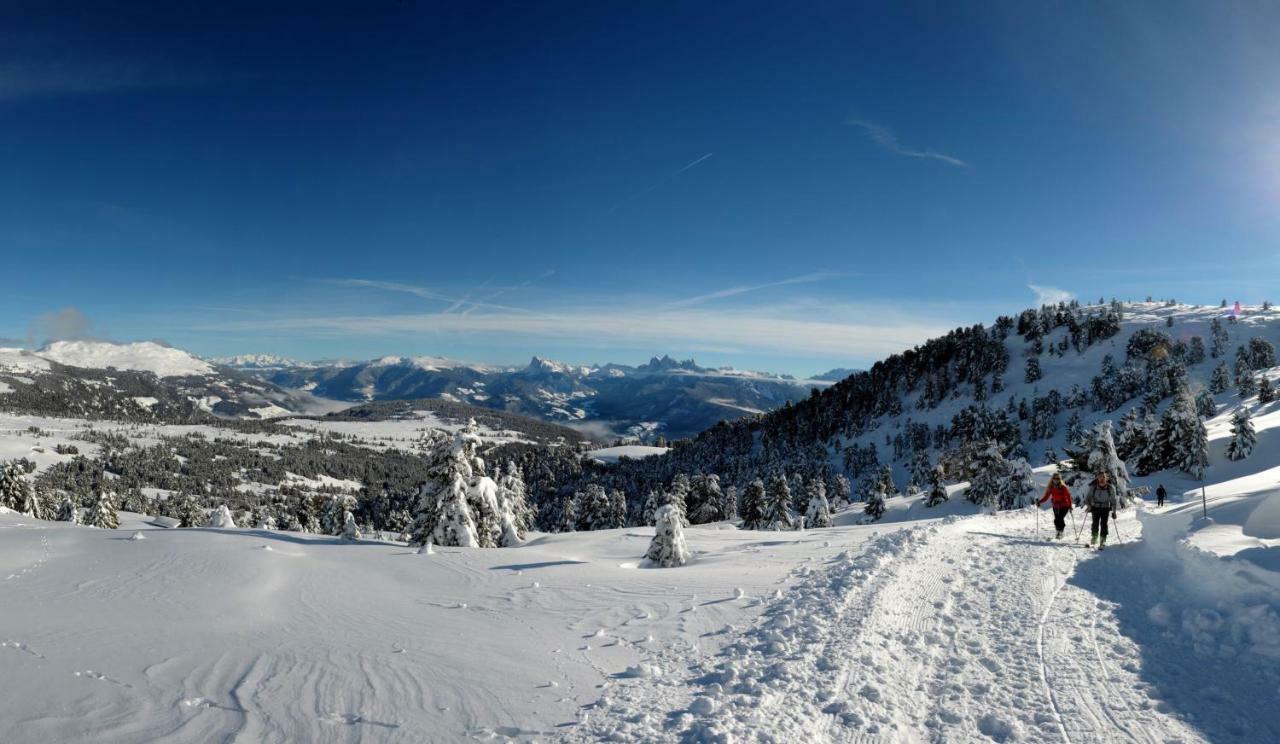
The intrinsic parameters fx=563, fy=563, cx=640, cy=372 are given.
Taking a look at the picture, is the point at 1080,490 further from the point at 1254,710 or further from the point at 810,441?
the point at 810,441

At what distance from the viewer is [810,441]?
629ft

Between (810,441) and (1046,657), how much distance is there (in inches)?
7581

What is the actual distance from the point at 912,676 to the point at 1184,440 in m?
67.8

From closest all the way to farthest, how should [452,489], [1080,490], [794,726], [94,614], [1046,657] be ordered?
[794,726]
[1046,657]
[94,614]
[452,489]
[1080,490]

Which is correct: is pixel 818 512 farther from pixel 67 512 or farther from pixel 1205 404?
pixel 1205 404

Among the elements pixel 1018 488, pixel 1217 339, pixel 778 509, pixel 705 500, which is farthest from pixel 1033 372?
pixel 778 509

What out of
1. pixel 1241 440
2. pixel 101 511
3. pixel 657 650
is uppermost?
pixel 657 650

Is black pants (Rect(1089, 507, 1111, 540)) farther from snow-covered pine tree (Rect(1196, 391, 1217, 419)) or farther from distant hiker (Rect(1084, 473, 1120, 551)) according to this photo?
snow-covered pine tree (Rect(1196, 391, 1217, 419))

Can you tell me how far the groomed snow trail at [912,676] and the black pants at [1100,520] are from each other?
5173 mm

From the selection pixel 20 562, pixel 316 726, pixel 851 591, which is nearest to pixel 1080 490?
pixel 851 591

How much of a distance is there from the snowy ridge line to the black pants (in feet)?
30.5

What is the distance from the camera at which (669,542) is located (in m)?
16.8

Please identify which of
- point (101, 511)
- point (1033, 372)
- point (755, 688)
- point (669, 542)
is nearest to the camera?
point (755, 688)

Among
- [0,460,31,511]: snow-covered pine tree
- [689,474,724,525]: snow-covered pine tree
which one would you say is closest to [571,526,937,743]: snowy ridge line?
[689,474,724,525]: snow-covered pine tree
